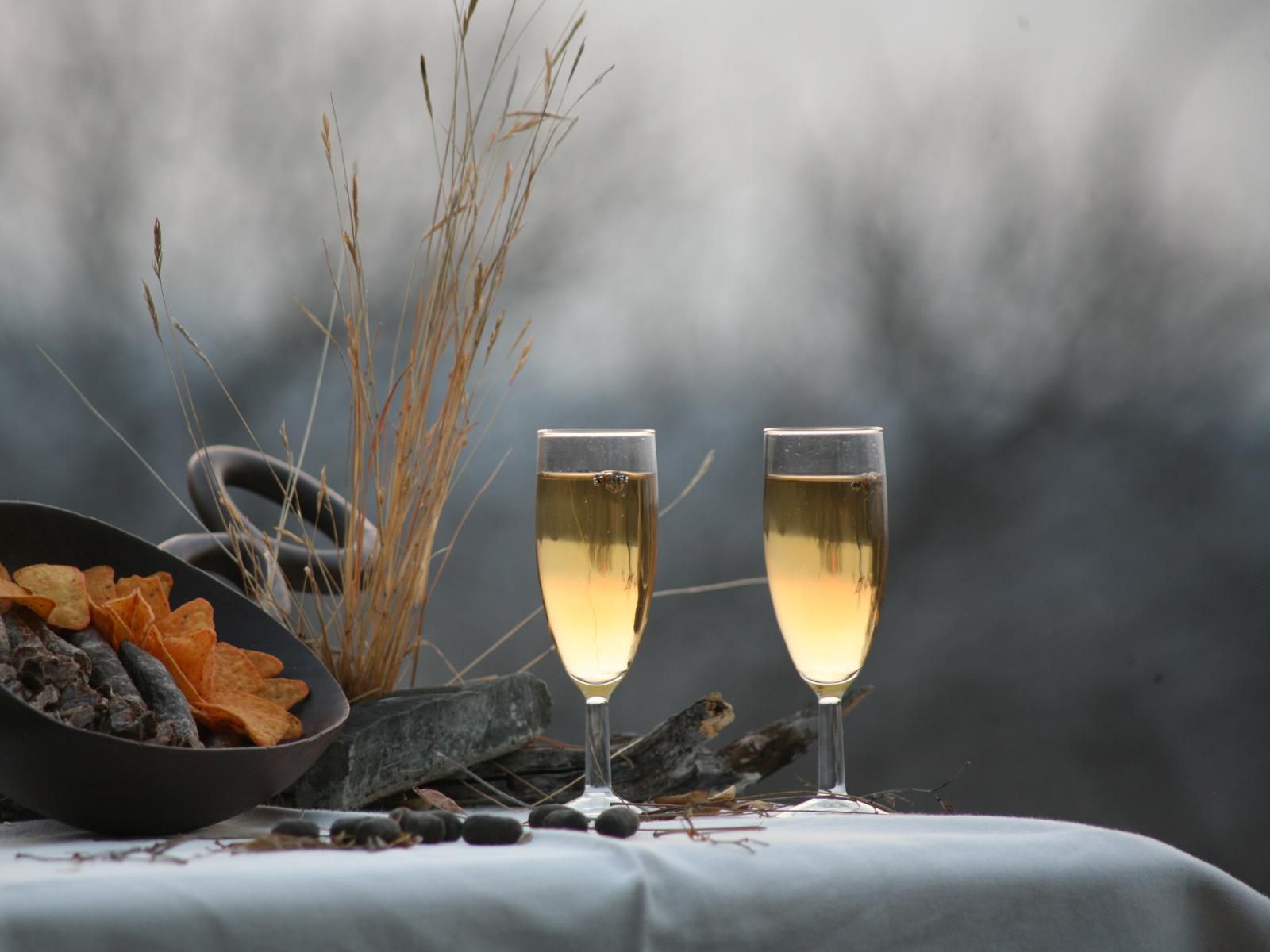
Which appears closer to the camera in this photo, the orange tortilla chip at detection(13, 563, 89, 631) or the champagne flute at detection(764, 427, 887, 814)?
the orange tortilla chip at detection(13, 563, 89, 631)

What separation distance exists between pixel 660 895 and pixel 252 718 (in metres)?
0.34

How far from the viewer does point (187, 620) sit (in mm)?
981

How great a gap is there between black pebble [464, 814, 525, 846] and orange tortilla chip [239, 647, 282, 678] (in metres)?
0.28

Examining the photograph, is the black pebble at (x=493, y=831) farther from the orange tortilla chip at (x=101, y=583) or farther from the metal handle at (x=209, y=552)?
the metal handle at (x=209, y=552)

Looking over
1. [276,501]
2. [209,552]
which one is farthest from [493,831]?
[276,501]

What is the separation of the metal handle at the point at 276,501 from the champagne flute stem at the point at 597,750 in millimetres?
449

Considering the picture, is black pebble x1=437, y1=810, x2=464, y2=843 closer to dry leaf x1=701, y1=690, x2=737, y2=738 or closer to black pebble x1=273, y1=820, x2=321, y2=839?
black pebble x1=273, y1=820, x2=321, y2=839

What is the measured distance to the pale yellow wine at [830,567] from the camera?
1024mm

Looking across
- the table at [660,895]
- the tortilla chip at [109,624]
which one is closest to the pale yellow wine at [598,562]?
the table at [660,895]

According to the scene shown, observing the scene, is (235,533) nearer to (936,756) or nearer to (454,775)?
(454,775)

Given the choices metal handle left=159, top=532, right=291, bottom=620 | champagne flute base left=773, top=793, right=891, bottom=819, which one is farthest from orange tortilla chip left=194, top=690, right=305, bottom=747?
metal handle left=159, top=532, right=291, bottom=620

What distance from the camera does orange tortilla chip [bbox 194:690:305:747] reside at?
35.3 inches

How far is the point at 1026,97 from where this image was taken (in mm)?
3188

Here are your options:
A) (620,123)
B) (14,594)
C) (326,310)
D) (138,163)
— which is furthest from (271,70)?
(14,594)
